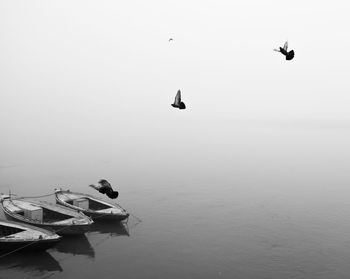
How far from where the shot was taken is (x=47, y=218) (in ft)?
169

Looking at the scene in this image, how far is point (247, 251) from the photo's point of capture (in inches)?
1706

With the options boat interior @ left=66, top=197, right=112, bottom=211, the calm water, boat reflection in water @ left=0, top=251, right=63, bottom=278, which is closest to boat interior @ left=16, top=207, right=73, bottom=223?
boat interior @ left=66, top=197, right=112, bottom=211

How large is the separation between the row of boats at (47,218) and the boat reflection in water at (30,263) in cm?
104

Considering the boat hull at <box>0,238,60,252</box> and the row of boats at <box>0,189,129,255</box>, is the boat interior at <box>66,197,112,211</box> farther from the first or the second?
the boat hull at <box>0,238,60,252</box>

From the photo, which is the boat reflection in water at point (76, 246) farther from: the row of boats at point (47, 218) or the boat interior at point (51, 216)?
the boat interior at point (51, 216)

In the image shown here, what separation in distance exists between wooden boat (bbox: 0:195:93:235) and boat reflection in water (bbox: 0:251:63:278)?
13.4 feet

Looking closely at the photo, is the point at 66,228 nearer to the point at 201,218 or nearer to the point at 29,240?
the point at 29,240

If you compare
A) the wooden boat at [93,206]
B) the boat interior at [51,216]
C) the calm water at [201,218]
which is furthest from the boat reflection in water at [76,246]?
the wooden boat at [93,206]

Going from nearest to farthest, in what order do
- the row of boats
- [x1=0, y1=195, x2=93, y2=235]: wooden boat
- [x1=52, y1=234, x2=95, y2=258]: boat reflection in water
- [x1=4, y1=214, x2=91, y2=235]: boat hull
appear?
the row of boats → [x1=52, y1=234, x2=95, y2=258]: boat reflection in water → [x1=4, y1=214, x2=91, y2=235]: boat hull → [x1=0, y1=195, x2=93, y2=235]: wooden boat

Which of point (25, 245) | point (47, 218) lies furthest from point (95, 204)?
point (25, 245)

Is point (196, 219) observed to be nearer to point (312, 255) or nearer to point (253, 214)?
point (253, 214)

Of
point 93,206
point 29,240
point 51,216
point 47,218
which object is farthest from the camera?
point 93,206

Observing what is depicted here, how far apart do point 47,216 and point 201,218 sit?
73.9 ft

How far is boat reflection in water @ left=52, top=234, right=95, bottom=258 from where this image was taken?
140ft
